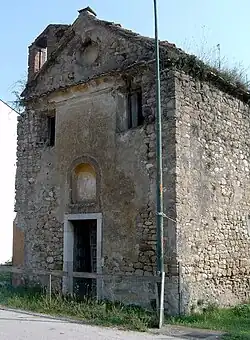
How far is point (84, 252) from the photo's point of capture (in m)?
13.6

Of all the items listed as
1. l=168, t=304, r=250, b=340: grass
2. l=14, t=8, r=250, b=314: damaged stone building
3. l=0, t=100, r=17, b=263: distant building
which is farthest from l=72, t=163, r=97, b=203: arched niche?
l=0, t=100, r=17, b=263: distant building

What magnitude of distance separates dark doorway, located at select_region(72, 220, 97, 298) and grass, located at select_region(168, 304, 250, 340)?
3.46 meters

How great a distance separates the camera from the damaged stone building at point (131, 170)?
11477 mm

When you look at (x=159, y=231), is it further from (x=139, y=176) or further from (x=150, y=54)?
(x=150, y=54)

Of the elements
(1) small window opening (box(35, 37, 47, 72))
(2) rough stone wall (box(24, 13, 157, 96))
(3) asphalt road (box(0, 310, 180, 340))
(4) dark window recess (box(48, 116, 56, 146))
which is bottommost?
(3) asphalt road (box(0, 310, 180, 340))

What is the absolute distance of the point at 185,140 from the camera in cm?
1175

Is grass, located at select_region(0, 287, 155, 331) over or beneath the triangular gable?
beneath

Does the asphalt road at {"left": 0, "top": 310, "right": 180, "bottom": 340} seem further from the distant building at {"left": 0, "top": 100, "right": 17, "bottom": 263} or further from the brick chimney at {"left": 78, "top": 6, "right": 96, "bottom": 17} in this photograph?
the distant building at {"left": 0, "top": 100, "right": 17, "bottom": 263}

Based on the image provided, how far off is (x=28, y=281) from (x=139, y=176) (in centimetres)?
522

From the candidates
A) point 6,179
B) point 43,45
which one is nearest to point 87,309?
point 43,45

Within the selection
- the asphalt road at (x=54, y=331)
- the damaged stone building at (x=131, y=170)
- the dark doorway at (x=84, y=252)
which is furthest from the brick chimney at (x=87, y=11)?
the asphalt road at (x=54, y=331)

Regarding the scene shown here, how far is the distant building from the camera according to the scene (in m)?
23.5

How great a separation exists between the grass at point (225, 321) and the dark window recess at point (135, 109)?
5.20 meters

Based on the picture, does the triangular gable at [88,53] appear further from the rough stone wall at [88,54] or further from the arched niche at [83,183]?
the arched niche at [83,183]
